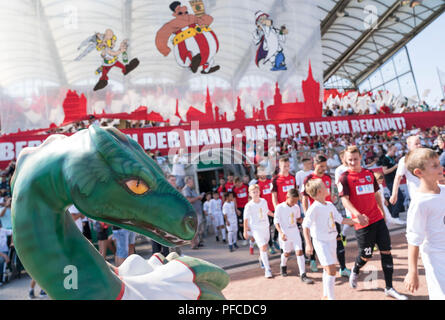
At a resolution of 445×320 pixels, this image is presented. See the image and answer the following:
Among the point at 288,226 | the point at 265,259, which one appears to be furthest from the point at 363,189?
the point at 265,259

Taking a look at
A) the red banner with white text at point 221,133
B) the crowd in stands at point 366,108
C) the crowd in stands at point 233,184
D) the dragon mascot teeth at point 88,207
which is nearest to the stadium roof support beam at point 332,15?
the crowd in stands at point 366,108

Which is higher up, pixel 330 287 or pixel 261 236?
pixel 261 236

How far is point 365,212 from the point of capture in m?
3.72

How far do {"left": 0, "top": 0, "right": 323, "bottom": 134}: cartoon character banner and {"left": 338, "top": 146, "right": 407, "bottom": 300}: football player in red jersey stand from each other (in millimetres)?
13151

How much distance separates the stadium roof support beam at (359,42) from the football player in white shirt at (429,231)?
27.6 m

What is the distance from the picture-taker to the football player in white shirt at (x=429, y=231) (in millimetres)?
2123

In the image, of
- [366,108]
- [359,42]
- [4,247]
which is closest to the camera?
[4,247]

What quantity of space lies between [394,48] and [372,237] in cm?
3572

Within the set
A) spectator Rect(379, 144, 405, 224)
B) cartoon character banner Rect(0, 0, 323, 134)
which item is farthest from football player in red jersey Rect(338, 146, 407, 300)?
cartoon character banner Rect(0, 0, 323, 134)

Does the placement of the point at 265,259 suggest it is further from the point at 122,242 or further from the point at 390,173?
the point at 390,173

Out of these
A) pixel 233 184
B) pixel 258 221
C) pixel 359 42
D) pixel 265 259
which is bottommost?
pixel 265 259

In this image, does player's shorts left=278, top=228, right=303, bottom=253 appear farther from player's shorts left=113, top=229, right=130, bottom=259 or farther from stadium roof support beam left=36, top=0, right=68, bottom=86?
stadium roof support beam left=36, top=0, right=68, bottom=86

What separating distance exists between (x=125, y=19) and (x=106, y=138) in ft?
57.6
